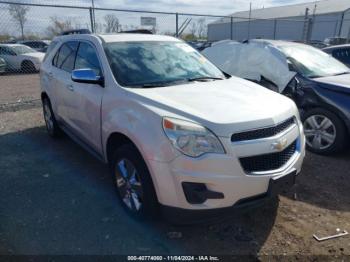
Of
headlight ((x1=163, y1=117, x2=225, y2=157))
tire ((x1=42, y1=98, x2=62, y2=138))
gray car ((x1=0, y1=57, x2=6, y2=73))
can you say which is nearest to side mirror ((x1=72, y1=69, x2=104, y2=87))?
headlight ((x1=163, y1=117, x2=225, y2=157))

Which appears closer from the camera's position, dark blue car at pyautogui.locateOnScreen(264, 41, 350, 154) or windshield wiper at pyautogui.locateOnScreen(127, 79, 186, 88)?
windshield wiper at pyautogui.locateOnScreen(127, 79, 186, 88)

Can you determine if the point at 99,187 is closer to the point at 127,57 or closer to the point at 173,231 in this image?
the point at 173,231

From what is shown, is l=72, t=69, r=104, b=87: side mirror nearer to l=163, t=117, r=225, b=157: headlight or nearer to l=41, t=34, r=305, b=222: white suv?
l=41, t=34, r=305, b=222: white suv

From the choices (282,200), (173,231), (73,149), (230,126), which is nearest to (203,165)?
(230,126)

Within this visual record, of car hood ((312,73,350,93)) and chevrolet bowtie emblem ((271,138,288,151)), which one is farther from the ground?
car hood ((312,73,350,93))

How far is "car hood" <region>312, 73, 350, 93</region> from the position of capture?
448 cm

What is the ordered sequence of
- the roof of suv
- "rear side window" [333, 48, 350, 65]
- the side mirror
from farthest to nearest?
1. "rear side window" [333, 48, 350, 65]
2. the roof of suv
3. the side mirror

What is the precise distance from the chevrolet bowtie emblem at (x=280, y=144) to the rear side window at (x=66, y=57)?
3.05 metres

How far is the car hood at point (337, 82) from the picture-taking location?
448cm

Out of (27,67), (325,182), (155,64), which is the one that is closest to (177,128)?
(155,64)

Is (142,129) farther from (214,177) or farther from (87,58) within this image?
(87,58)

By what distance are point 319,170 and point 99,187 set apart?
296 centimetres

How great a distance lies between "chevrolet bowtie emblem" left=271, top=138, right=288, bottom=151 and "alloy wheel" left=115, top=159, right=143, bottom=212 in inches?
48.0

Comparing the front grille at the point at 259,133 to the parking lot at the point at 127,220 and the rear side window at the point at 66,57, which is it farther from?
the rear side window at the point at 66,57
